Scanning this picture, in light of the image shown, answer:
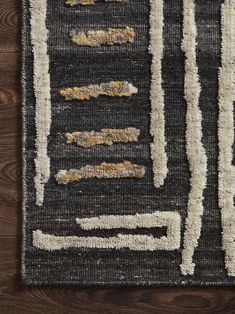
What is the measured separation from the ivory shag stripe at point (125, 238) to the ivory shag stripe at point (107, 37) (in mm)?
276

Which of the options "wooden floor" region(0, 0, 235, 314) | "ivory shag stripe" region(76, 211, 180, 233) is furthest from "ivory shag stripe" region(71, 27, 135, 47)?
"ivory shag stripe" region(76, 211, 180, 233)

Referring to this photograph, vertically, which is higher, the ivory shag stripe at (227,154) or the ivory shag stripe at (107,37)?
the ivory shag stripe at (107,37)

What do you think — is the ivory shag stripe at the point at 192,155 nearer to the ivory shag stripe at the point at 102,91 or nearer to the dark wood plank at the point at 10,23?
the ivory shag stripe at the point at 102,91

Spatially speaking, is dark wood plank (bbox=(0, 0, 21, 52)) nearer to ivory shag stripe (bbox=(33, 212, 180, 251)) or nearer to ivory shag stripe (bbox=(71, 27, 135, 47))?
ivory shag stripe (bbox=(71, 27, 135, 47))

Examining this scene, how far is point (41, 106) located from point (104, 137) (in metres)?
0.11

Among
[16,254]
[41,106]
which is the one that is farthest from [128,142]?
[16,254]

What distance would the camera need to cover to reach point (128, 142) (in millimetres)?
815

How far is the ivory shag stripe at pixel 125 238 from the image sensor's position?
2.65ft

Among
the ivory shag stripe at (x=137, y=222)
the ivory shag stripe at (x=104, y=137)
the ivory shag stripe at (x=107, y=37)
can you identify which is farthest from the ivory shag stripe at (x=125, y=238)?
the ivory shag stripe at (x=107, y=37)

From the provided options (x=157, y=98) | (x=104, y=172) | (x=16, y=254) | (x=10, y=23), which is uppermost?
(x=10, y=23)

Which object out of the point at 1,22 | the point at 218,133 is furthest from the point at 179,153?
the point at 1,22

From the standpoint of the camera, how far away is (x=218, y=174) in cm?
81

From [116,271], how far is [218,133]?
10.6 inches

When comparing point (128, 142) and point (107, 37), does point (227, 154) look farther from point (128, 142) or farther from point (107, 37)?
point (107, 37)
